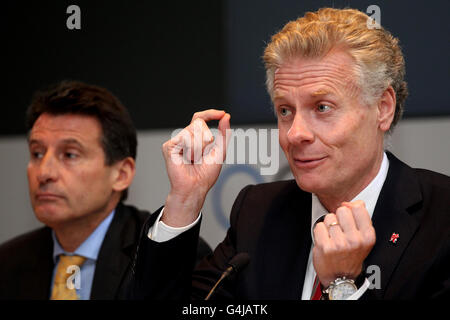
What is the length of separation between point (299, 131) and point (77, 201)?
1.37 metres

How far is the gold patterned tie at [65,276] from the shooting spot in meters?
2.78

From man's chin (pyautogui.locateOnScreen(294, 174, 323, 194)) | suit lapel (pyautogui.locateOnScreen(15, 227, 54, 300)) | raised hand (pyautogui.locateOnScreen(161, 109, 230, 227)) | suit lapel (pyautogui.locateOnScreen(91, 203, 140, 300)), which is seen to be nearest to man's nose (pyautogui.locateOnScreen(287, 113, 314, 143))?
man's chin (pyautogui.locateOnScreen(294, 174, 323, 194))

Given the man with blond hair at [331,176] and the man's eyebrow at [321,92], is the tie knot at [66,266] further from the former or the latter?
the man's eyebrow at [321,92]

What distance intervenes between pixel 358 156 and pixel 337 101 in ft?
0.63

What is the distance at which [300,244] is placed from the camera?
208 centimetres

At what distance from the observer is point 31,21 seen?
3.32 m

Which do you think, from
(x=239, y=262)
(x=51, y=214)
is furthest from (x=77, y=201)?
(x=239, y=262)

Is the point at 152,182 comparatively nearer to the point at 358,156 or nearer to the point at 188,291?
the point at 188,291

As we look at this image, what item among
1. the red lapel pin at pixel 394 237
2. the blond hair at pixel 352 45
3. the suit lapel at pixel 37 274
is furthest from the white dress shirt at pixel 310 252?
the suit lapel at pixel 37 274

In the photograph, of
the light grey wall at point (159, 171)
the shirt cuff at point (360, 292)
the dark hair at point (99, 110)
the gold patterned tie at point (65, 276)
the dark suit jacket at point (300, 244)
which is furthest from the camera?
the dark hair at point (99, 110)

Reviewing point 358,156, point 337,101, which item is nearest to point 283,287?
point 358,156

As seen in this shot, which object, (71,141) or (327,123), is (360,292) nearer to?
(327,123)

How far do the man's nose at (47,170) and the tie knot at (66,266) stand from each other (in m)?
0.39

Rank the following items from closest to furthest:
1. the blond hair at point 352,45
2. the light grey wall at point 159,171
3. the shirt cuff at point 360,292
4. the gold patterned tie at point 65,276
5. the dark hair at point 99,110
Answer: the shirt cuff at point 360,292 → the blond hair at point 352,45 → the light grey wall at point 159,171 → the gold patterned tie at point 65,276 → the dark hair at point 99,110
